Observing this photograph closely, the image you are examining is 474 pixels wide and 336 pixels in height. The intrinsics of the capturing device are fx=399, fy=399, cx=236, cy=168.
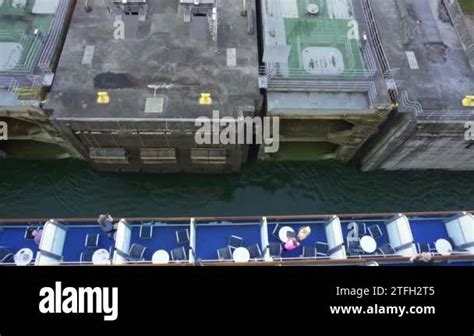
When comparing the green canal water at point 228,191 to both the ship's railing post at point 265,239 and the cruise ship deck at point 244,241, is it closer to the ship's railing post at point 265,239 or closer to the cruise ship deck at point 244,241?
the cruise ship deck at point 244,241

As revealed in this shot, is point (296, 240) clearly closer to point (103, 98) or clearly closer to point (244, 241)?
point (244, 241)

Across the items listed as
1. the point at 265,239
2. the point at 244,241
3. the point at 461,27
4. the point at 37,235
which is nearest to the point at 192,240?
the point at 244,241

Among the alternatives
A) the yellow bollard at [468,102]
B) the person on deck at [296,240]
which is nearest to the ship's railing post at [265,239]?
the person on deck at [296,240]

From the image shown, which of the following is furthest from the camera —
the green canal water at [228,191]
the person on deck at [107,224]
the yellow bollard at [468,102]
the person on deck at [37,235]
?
the green canal water at [228,191]

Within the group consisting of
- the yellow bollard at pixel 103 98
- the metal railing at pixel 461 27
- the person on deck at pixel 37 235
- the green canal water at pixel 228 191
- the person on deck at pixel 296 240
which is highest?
the metal railing at pixel 461 27

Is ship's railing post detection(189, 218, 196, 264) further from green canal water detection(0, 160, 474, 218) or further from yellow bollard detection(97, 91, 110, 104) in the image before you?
yellow bollard detection(97, 91, 110, 104)

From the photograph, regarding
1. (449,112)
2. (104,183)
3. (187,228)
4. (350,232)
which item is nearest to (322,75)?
(449,112)

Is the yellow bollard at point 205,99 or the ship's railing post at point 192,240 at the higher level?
the yellow bollard at point 205,99

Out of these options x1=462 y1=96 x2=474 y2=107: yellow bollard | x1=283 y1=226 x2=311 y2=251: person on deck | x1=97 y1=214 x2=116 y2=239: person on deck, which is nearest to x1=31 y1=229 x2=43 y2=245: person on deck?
x1=97 y1=214 x2=116 y2=239: person on deck
